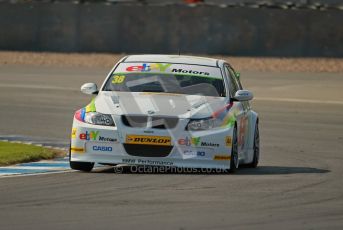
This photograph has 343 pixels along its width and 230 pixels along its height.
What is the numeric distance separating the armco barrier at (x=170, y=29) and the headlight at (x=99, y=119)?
835 inches

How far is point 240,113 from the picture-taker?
14.1m

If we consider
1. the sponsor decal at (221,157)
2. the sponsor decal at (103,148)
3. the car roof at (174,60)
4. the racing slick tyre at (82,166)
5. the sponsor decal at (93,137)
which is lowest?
the racing slick tyre at (82,166)

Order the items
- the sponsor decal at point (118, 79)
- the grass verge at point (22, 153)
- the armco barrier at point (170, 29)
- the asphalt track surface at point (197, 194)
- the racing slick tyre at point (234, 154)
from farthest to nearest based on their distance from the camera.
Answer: the armco barrier at point (170, 29) < the grass verge at point (22, 153) < the sponsor decal at point (118, 79) < the racing slick tyre at point (234, 154) < the asphalt track surface at point (197, 194)

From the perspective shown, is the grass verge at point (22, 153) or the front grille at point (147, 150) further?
the grass verge at point (22, 153)

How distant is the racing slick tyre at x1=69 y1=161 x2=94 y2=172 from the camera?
1329 cm

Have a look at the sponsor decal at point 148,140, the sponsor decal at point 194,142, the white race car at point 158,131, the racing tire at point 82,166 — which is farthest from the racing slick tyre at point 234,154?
the racing tire at point 82,166

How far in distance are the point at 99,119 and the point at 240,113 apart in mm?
1843

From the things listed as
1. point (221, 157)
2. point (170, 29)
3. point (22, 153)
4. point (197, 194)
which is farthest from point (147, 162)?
point (170, 29)

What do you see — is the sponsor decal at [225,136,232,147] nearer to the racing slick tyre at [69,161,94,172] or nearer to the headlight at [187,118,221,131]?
the headlight at [187,118,221,131]

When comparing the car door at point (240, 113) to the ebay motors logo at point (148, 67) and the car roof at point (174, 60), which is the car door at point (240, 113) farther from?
the ebay motors logo at point (148, 67)

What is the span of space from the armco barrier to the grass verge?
1850cm

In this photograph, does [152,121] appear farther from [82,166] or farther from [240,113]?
[240,113]

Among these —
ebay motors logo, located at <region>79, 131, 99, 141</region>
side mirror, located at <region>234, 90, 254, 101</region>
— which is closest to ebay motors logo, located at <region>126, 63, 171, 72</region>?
side mirror, located at <region>234, 90, 254, 101</region>

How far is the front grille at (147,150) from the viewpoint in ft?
42.6
